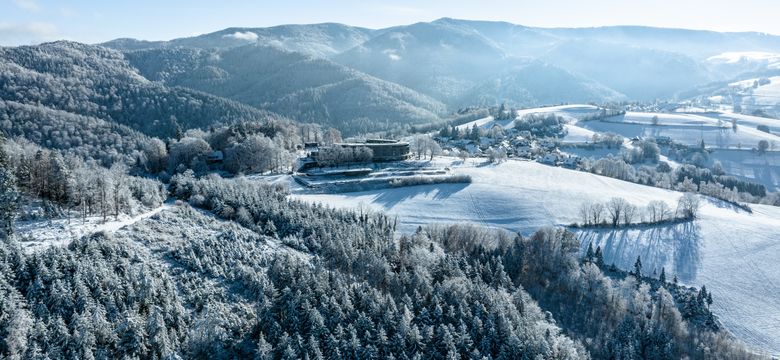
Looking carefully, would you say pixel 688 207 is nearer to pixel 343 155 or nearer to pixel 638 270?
pixel 638 270

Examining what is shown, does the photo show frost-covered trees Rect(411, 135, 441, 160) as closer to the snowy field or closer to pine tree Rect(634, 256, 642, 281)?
the snowy field

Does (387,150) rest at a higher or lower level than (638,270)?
higher

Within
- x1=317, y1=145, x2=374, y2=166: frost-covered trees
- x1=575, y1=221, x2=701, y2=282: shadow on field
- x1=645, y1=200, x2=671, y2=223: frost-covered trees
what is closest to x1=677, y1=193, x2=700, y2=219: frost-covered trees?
x1=645, y1=200, x2=671, y2=223: frost-covered trees

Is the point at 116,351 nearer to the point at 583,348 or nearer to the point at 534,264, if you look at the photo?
the point at 583,348

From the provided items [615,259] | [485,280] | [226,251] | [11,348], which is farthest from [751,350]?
[11,348]

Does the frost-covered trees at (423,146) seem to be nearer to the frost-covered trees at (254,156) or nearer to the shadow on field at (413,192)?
the shadow on field at (413,192)

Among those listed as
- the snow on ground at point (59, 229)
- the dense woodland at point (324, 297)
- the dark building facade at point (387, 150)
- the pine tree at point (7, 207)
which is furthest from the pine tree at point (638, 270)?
Answer: the pine tree at point (7, 207)

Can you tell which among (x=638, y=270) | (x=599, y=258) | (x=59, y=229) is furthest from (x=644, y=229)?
(x=59, y=229)
